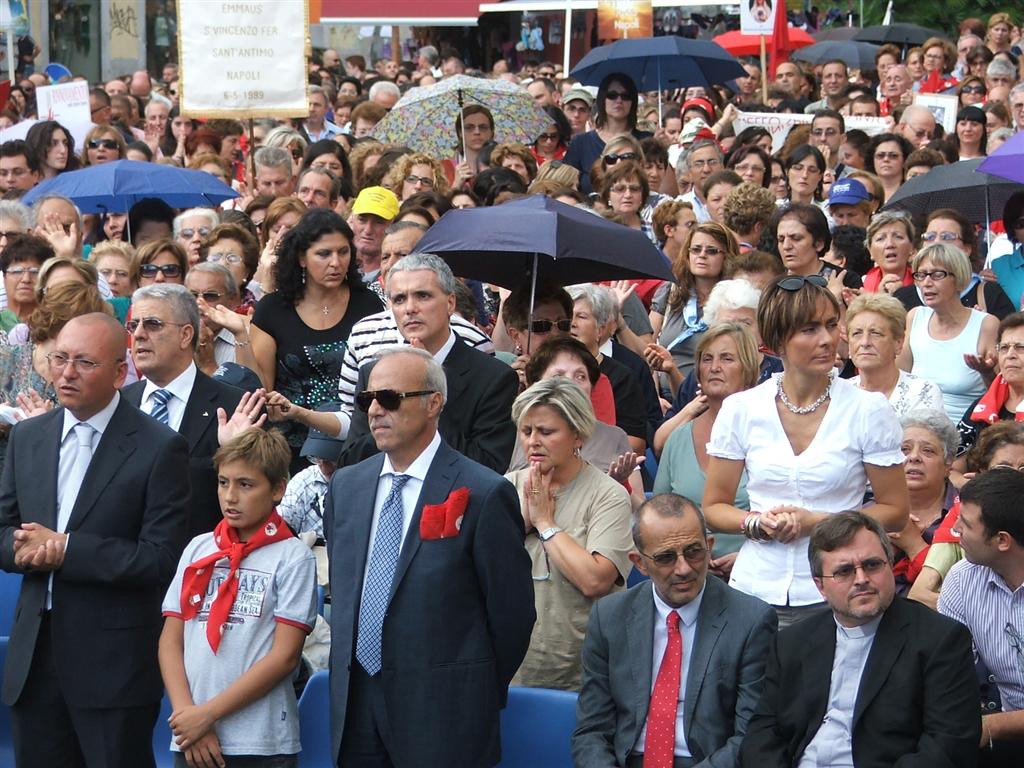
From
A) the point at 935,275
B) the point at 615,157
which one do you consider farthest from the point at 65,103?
the point at 935,275

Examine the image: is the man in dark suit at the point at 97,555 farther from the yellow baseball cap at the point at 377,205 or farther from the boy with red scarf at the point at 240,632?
the yellow baseball cap at the point at 377,205

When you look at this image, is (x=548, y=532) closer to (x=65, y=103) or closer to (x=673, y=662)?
(x=673, y=662)

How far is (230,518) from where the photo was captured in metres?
5.80

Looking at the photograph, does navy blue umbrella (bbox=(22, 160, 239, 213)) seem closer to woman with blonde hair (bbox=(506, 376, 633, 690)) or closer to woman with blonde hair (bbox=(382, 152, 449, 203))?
woman with blonde hair (bbox=(382, 152, 449, 203))

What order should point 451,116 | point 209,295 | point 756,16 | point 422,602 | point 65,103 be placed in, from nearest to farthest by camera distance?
point 422,602, point 209,295, point 451,116, point 65,103, point 756,16

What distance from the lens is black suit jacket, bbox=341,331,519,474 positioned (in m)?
6.45

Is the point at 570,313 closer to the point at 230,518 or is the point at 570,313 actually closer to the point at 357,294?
the point at 357,294

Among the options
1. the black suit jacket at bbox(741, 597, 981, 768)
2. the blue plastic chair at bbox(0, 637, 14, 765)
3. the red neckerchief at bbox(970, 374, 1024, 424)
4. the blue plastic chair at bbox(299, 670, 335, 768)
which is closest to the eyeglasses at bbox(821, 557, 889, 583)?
the black suit jacket at bbox(741, 597, 981, 768)

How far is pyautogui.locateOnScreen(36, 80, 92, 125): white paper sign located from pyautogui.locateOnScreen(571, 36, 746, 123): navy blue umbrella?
178 inches

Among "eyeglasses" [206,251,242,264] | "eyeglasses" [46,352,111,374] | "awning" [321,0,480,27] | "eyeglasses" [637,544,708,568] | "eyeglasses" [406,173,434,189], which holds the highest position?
"awning" [321,0,480,27]

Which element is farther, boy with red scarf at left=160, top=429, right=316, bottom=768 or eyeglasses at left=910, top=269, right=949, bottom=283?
eyeglasses at left=910, top=269, right=949, bottom=283

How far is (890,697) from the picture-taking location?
16.5ft

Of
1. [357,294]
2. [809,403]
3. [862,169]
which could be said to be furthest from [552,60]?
[809,403]

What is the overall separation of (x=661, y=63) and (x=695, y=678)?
37.5 feet
